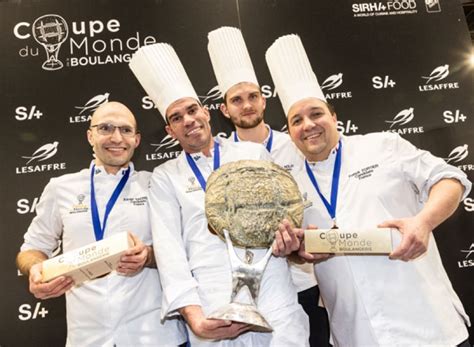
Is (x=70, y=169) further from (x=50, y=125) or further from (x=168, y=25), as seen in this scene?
(x=168, y=25)

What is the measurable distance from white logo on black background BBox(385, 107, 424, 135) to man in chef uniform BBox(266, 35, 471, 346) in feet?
3.67

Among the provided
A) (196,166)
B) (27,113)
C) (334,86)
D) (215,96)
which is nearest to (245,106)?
(215,96)

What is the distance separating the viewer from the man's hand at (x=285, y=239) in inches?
67.3

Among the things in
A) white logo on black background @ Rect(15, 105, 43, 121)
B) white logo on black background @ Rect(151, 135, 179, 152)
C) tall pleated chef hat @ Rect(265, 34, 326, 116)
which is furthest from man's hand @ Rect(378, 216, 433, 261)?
white logo on black background @ Rect(15, 105, 43, 121)

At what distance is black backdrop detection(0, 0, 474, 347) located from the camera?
3051 mm

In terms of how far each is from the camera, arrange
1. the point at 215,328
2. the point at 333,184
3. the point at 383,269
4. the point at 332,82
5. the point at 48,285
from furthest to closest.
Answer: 1. the point at 332,82
2. the point at 333,184
3. the point at 383,269
4. the point at 48,285
5. the point at 215,328

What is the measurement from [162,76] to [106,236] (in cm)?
91

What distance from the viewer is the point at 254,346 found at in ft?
5.87

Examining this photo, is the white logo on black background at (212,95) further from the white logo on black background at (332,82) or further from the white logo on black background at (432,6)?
the white logo on black background at (432,6)

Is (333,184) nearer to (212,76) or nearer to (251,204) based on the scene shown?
(251,204)

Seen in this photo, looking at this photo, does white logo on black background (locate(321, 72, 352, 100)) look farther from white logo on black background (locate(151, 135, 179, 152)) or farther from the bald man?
the bald man

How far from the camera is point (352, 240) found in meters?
1.68

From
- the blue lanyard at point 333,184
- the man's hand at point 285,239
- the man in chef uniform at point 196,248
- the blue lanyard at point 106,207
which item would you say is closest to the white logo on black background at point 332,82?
the blue lanyard at point 333,184

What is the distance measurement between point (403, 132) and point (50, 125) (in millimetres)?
2557
